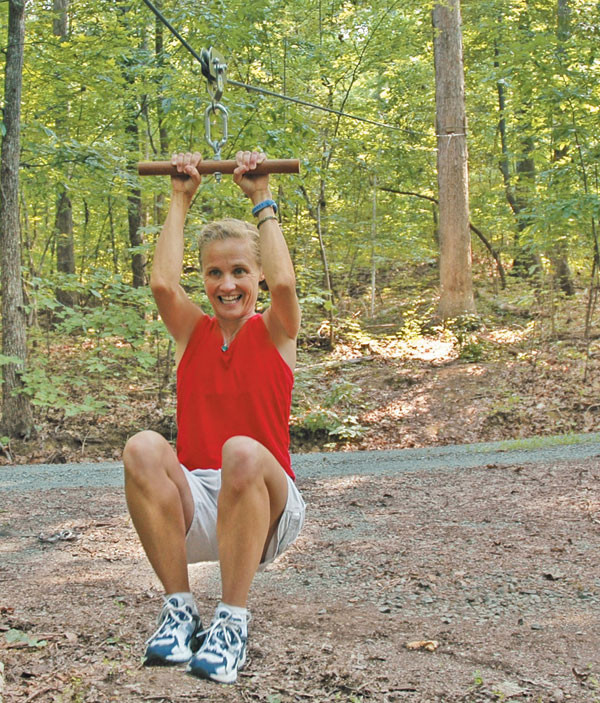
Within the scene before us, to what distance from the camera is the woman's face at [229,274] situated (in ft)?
8.00

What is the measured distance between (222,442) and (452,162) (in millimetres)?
10016

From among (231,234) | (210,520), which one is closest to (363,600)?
(210,520)

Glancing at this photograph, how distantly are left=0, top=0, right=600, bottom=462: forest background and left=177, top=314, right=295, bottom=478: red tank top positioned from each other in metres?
5.23

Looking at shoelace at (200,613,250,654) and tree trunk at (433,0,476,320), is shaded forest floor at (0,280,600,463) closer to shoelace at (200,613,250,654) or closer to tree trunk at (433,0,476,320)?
tree trunk at (433,0,476,320)

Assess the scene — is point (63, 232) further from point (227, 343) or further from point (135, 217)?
point (227, 343)

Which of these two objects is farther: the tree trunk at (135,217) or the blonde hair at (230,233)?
the tree trunk at (135,217)

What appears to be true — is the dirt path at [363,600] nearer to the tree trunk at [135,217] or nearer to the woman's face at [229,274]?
the woman's face at [229,274]

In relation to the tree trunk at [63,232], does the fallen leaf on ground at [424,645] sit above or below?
below

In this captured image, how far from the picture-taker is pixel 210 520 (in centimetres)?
228

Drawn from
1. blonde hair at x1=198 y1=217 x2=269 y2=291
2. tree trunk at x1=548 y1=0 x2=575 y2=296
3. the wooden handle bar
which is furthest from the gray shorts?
tree trunk at x1=548 y1=0 x2=575 y2=296

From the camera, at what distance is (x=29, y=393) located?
7.39 m

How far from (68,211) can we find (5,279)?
16.0 feet

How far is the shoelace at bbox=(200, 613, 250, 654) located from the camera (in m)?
2.05

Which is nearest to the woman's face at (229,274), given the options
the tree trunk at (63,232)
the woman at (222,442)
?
the woman at (222,442)
